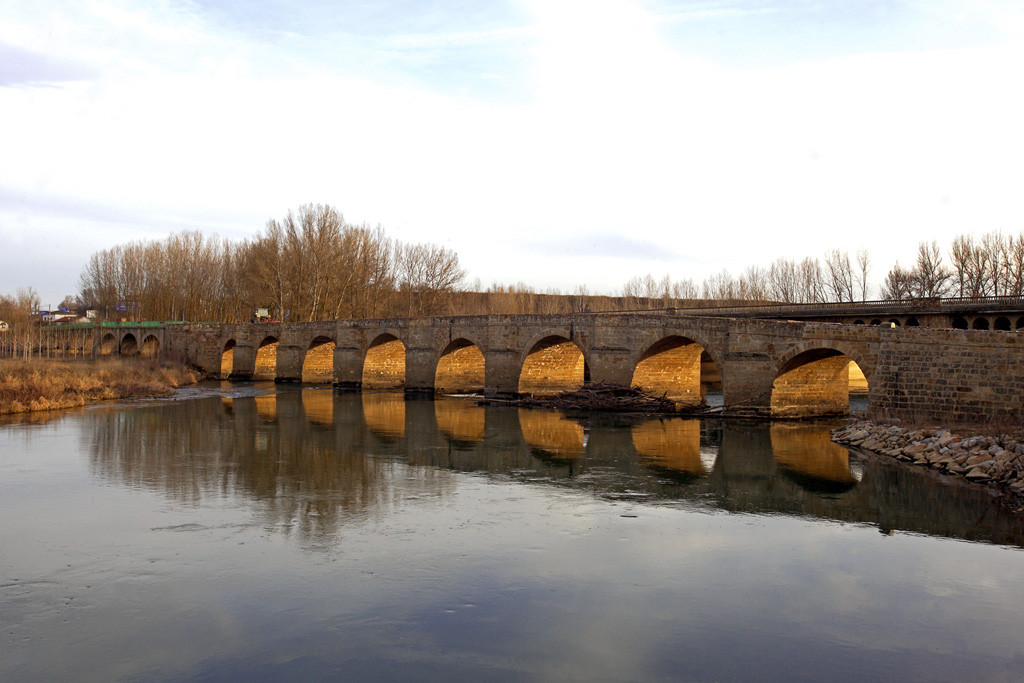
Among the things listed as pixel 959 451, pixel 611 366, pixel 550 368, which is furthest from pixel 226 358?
pixel 959 451

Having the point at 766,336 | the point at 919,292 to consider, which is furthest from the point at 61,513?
the point at 919,292

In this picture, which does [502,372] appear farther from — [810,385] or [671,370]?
[810,385]

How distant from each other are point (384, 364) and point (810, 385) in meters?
19.0

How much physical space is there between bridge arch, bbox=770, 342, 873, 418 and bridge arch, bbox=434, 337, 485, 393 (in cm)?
1297

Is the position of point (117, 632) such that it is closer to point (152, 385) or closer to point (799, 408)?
point (799, 408)

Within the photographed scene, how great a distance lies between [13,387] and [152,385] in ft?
22.2

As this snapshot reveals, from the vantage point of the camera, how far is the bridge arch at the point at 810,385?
1900 centimetres

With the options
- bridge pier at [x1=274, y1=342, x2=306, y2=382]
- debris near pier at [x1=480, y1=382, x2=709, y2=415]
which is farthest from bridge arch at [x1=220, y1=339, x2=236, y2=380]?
debris near pier at [x1=480, y1=382, x2=709, y2=415]

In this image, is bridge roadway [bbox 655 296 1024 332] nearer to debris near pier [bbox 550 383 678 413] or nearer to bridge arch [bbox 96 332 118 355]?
debris near pier [bbox 550 383 678 413]

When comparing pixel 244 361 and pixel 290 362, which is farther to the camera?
pixel 244 361

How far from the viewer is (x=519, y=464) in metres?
13.9

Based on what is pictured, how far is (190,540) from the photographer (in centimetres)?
845

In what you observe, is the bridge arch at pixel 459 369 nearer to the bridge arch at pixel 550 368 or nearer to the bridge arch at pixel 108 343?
the bridge arch at pixel 550 368

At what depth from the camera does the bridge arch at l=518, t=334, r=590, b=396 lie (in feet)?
85.7
